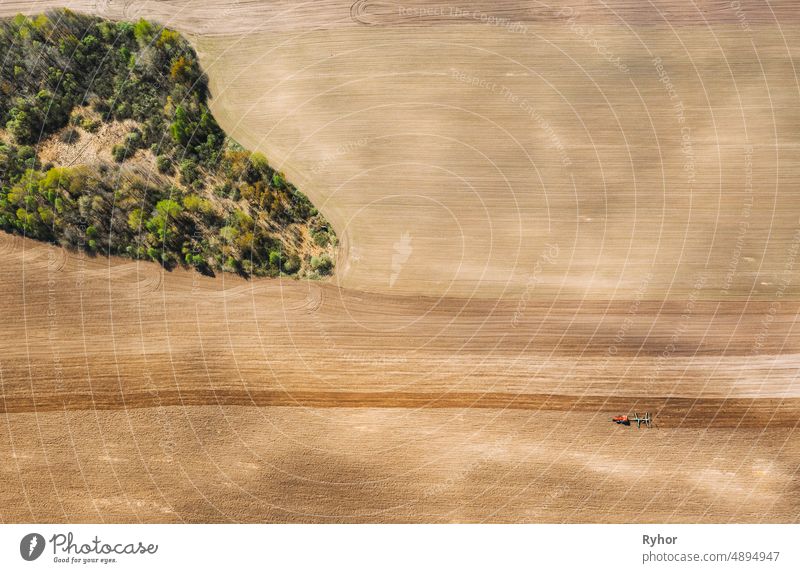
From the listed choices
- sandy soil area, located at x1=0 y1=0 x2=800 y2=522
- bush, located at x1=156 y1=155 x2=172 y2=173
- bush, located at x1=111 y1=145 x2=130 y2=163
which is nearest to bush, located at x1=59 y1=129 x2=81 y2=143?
bush, located at x1=111 y1=145 x2=130 y2=163

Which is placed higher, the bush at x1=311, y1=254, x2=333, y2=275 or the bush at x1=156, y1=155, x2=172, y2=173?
the bush at x1=156, y1=155, x2=172, y2=173

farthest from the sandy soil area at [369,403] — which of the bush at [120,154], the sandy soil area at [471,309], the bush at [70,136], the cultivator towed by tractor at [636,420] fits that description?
the bush at [70,136]

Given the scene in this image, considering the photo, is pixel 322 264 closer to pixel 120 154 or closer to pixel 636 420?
pixel 120 154

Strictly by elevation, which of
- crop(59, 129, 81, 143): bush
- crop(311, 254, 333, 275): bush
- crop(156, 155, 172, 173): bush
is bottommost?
crop(311, 254, 333, 275): bush

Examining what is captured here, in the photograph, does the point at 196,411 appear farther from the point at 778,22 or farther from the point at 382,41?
the point at 778,22

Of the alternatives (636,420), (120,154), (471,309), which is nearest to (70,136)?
(120,154)

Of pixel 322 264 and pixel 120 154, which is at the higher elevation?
pixel 120 154

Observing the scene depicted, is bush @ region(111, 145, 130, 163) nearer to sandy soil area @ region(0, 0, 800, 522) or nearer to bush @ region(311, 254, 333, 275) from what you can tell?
sandy soil area @ region(0, 0, 800, 522)
